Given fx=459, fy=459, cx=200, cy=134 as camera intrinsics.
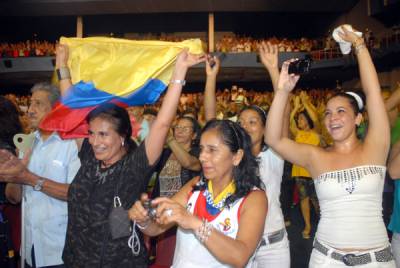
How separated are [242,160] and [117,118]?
686mm

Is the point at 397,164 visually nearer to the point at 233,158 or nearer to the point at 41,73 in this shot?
the point at 233,158

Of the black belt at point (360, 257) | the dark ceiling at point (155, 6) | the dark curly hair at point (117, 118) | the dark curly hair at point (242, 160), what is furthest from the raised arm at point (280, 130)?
the dark ceiling at point (155, 6)

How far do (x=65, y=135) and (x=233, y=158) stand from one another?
1085 mm

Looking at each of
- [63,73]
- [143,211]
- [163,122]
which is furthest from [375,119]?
[63,73]

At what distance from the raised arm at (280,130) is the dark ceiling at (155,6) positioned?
16.1 meters

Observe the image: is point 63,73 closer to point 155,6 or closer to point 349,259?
point 349,259

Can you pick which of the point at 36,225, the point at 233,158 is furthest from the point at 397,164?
the point at 36,225

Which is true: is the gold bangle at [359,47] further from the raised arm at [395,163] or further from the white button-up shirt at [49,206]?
the white button-up shirt at [49,206]

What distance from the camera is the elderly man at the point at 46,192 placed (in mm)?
2627

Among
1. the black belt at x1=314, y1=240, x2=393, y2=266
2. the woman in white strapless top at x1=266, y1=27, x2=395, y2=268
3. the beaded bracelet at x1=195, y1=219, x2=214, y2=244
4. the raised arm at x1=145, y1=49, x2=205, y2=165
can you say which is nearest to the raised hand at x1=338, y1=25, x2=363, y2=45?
the woman in white strapless top at x1=266, y1=27, x2=395, y2=268

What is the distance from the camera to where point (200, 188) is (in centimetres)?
220

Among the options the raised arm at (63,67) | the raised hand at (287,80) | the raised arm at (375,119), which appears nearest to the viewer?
the raised arm at (375,119)

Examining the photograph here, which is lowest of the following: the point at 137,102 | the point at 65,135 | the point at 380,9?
the point at 65,135

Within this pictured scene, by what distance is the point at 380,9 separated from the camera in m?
17.8
